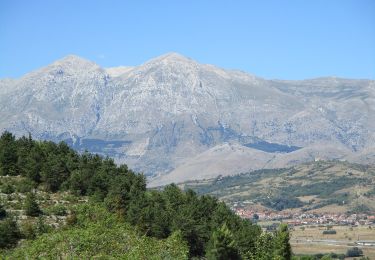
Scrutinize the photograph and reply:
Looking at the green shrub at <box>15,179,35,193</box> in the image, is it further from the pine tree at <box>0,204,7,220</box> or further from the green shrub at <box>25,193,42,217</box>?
the pine tree at <box>0,204,7,220</box>

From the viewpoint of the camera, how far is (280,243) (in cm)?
9400

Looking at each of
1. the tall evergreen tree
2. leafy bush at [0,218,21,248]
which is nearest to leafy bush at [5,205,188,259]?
leafy bush at [0,218,21,248]

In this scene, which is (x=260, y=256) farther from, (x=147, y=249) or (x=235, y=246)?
(x=147, y=249)

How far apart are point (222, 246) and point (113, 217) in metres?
19.9

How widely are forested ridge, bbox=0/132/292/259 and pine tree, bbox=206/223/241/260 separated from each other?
0.12 metres

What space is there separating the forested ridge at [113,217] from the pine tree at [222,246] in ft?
0.40

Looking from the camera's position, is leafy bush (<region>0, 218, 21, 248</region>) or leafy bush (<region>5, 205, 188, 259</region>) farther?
leafy bush (<region>0, 218, 21, 248</region>)

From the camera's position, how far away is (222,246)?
78.0m

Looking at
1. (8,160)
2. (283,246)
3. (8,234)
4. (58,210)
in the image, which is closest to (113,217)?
(8,234)

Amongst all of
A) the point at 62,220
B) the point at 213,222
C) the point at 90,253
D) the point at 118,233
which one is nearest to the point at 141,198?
the point at 213,222

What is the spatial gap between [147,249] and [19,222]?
1923cm

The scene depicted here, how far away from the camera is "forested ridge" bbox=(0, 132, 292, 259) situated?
52.6m

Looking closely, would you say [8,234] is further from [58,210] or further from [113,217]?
[58,210]

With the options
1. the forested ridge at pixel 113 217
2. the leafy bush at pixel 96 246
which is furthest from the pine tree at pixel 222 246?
the leafy bush at pixel 96 246
